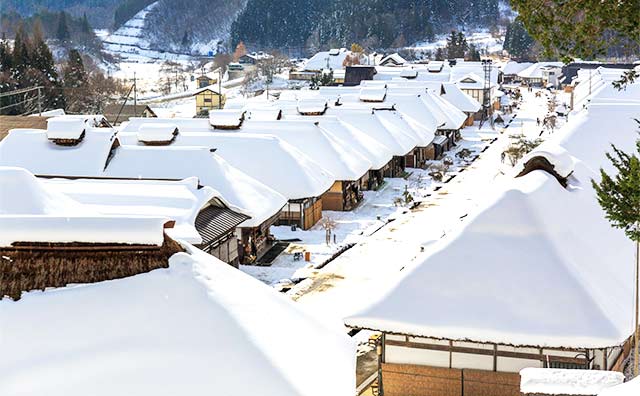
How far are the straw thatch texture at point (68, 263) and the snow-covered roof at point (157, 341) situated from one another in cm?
13

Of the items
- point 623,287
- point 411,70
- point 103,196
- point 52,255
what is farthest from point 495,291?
point 411,70

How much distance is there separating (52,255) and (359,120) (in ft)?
98.5

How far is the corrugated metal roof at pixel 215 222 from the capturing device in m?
20.8

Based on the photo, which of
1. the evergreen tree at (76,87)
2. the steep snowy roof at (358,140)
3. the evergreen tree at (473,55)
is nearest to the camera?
the steep snowy roof at (358,140)

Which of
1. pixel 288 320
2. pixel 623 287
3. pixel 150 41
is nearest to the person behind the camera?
pixel 288 320

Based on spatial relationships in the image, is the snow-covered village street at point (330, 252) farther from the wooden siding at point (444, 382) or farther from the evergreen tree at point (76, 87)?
the evergreen tree at point (76, 87)

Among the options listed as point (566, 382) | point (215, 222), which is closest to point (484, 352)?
point (566, 382)

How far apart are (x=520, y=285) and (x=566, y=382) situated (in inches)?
119

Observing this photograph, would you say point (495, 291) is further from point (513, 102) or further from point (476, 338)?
point (513, 102)

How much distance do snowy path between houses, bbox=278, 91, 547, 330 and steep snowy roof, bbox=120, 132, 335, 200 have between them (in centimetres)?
275

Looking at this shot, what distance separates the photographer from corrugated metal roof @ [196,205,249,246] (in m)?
20.8

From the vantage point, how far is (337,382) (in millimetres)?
10680

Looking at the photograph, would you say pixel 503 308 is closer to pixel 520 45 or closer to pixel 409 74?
pixel 409 74

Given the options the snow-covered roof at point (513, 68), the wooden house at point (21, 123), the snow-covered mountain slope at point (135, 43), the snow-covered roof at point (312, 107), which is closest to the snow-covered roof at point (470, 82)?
the snow-covered roof at point (312, 107)
